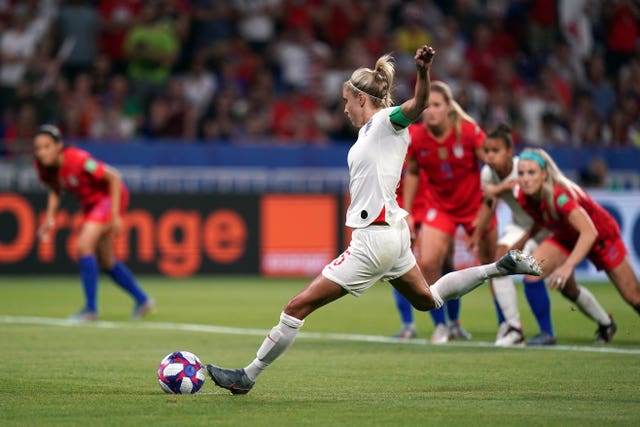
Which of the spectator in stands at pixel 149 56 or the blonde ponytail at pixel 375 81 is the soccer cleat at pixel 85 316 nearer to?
the blonde ponytail at pixel 375 81

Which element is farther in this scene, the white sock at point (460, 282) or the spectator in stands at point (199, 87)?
the spectator in stands at point (199, 87)

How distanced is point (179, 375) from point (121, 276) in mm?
7030

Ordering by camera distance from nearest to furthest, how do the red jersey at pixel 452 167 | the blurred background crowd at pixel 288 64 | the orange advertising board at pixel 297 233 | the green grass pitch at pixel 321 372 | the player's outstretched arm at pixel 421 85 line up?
the green grass pitch at pixel 321 372 < the player's outstretched arm at pixel 421 85 < the red jersey at pixel 452 167 < the orange advertising board at pixel 297 233 < the blurred background crowd at pixel 288 64

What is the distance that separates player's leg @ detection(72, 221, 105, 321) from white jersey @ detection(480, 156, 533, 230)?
5.06m

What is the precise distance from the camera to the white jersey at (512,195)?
1171 centimetres

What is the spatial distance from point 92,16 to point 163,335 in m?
12.0

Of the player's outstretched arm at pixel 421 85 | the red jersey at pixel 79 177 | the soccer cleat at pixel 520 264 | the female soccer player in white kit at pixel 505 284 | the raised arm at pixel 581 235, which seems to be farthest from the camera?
the red jersey at pixel 79 177

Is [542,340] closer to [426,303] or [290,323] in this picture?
[426,303]

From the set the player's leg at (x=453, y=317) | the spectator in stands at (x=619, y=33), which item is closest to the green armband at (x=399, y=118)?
the player's leg at (x=453, y=317)

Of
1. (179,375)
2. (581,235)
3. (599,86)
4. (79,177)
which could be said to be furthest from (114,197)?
(599,86)

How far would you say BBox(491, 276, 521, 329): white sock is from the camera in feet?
37.5

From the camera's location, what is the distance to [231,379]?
786 cm

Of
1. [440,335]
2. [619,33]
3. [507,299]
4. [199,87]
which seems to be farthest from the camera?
[619,33]

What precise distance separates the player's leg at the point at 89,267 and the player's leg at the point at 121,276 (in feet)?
0.39
